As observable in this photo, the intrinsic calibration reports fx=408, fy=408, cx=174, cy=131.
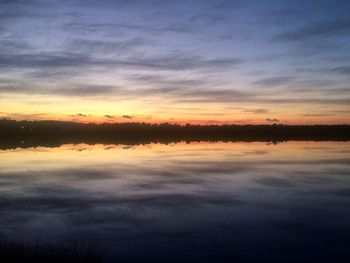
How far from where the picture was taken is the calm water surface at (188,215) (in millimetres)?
15109

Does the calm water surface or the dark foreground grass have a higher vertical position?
the dark foreground grass

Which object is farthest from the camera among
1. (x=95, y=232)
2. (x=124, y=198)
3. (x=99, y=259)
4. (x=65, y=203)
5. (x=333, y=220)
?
(x=124, y=198)

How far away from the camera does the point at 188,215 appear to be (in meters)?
20.5

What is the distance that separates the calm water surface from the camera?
1511 centimetres

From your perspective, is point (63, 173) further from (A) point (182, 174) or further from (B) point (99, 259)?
(B) point (99, 259)

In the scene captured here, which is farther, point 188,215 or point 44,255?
point 188,215

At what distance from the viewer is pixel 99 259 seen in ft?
42.6

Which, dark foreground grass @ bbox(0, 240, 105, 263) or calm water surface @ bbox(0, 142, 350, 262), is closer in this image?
dark foreground grass @ bbox(0, 240, 105, 263)

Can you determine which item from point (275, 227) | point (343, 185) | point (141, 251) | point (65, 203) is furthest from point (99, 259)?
point (343, 185)

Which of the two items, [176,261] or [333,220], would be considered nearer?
[176,261]

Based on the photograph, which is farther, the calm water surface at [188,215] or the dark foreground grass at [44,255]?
the calm water surface at [188,215]

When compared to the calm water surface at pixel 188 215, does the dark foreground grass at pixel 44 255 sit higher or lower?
higher

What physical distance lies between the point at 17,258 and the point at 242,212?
1211 cm

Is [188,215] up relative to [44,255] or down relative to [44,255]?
down
